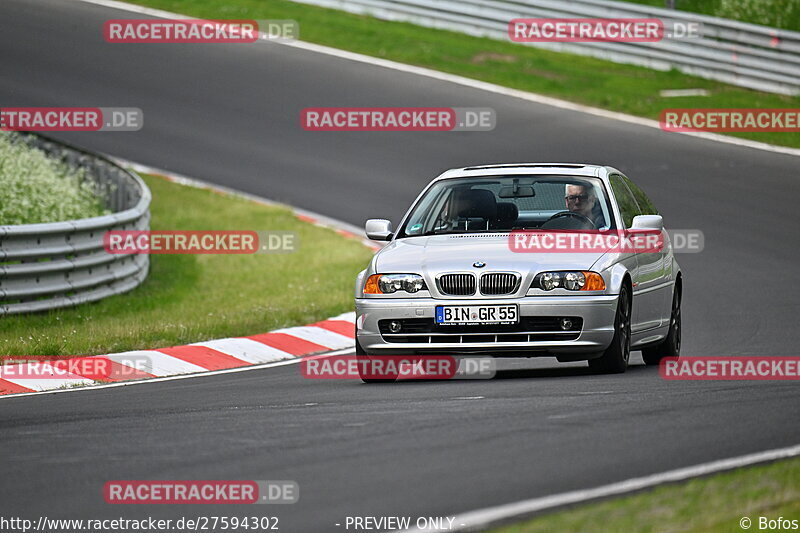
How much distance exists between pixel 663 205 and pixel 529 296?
34.8ft

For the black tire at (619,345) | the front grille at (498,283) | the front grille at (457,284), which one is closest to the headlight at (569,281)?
the front grille at (498,283)

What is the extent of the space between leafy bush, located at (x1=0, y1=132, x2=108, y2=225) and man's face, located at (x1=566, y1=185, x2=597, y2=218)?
Answer: 7.46 meters

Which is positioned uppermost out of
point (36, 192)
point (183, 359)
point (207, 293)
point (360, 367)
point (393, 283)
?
point (393, 283)

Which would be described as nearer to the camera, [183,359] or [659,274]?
[659,274]

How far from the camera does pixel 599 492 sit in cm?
596

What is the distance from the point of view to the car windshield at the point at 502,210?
10.8m

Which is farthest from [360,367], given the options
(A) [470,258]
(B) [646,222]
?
(B) [646,222]

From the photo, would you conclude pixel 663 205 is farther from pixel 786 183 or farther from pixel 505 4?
pixel 505 4

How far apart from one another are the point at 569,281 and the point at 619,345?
2.08ft

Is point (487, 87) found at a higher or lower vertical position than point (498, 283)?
lower

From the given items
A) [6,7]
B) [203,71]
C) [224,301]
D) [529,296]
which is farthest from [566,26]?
[529,296]

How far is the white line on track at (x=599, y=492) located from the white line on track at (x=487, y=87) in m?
17.1

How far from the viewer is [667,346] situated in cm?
1155

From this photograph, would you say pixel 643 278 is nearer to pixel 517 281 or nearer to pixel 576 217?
pixel 576 217
